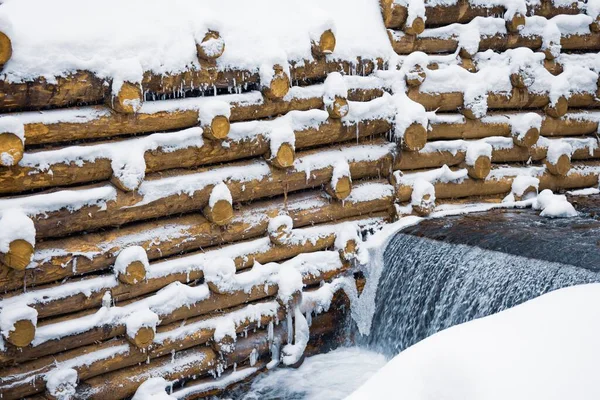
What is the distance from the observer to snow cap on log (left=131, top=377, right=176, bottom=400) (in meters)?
5.46

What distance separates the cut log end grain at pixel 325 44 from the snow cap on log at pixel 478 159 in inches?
77.3

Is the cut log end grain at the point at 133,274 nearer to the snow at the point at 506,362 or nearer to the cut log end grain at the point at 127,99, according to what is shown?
the cut log end grain at the point at 127,99

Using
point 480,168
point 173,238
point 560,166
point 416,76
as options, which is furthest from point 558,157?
point 173,238

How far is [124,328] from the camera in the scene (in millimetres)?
5391

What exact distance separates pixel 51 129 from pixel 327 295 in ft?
9.47

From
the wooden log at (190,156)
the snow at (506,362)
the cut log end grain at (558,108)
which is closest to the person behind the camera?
the snow at (506,362)

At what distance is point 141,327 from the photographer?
17.6 feet

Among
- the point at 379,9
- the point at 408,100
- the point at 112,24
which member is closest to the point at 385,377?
the point at 112,24

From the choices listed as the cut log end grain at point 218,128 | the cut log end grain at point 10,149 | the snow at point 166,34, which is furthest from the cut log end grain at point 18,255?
the cut log end grain at point 218,128

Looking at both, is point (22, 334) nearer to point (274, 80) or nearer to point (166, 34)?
point (166, 34)

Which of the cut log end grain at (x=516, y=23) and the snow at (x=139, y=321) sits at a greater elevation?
the cut log end grain at (x=516, y=23)

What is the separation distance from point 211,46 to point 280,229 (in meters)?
1.70

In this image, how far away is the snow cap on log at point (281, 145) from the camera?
6.05m

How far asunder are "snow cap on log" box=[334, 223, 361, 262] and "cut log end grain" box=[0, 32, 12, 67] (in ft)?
10.8
